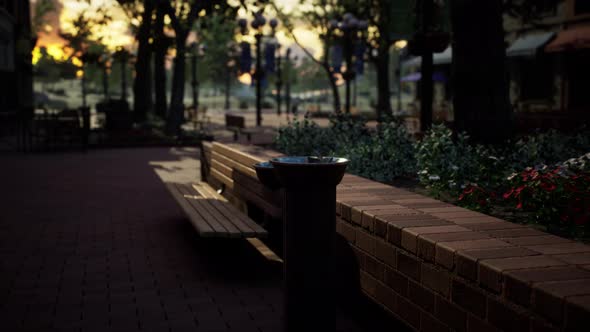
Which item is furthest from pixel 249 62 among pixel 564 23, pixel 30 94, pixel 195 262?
pixel 195 262

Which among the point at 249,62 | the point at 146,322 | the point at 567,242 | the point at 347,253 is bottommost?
the point at 146,322

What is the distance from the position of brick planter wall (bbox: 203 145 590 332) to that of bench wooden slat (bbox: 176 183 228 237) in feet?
3.81

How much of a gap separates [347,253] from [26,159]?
13.4 metres

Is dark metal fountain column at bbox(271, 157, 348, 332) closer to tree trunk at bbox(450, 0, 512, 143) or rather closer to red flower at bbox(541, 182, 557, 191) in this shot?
red flower at bbox(541, 182, 557, 191)

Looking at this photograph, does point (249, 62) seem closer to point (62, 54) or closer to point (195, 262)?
point (195, 262)

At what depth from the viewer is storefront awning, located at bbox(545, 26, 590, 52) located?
24352 mm

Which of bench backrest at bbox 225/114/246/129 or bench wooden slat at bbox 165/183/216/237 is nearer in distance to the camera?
bench wooden slat at bbox 165/183/216/237

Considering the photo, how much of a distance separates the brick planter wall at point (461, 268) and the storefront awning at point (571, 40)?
71.2 ft

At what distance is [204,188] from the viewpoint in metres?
8.91

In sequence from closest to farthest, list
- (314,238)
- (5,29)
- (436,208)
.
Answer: (314,238)
(436,208)
(5,29)

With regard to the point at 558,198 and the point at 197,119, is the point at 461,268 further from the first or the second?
the point at 197,119

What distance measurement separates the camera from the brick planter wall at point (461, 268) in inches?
111

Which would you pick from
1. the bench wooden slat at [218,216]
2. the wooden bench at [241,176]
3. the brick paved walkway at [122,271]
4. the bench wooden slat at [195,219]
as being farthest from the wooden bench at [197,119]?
the bench wooden slat at [218,216]

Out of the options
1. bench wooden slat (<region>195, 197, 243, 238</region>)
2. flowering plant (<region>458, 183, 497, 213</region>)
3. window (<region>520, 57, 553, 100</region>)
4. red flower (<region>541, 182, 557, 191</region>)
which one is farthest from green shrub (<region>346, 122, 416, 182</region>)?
window (<region>520, 57, 553, 100</region>)
